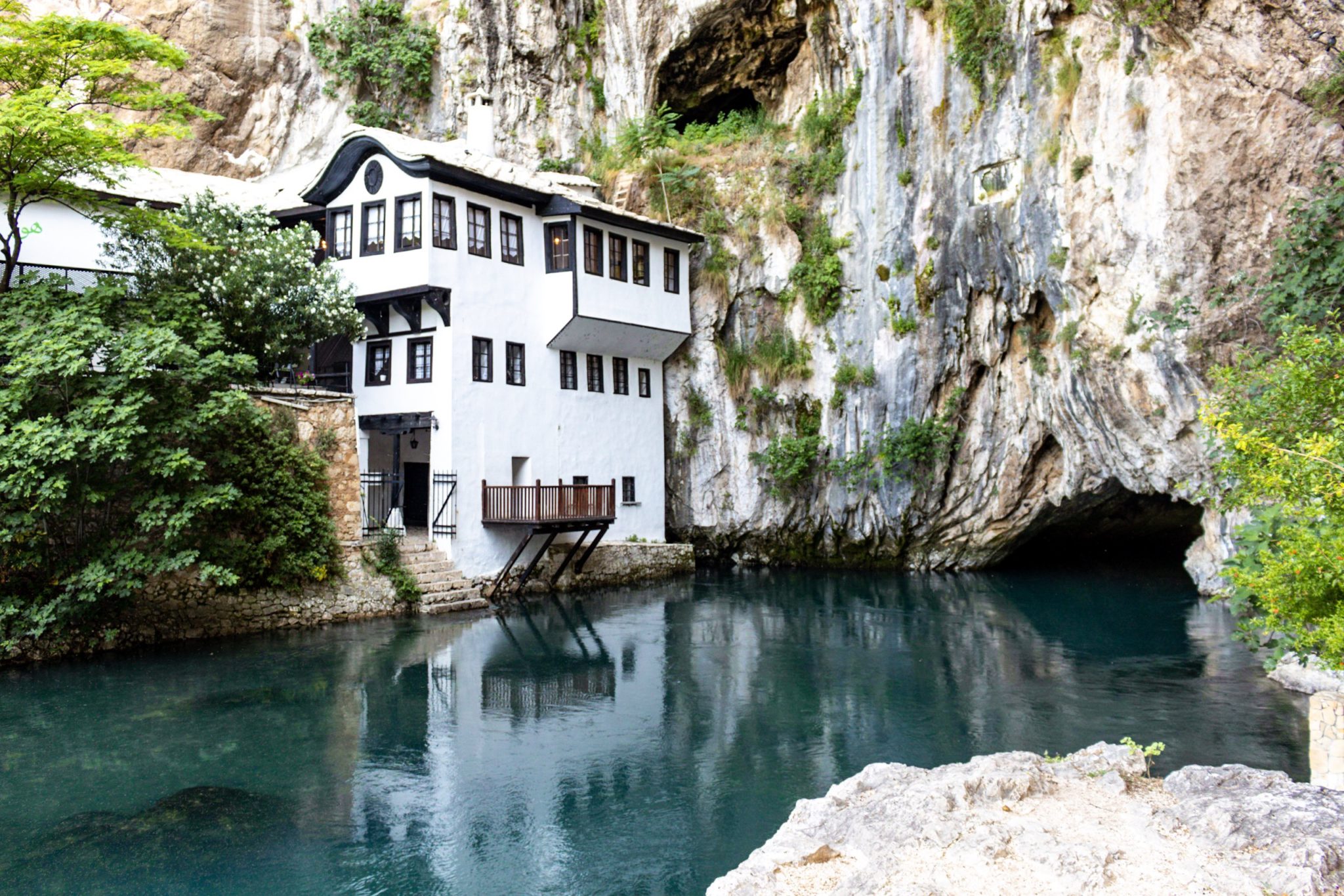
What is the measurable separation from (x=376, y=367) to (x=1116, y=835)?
22.5 metres

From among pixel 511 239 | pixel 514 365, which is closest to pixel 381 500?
pixel 514 365

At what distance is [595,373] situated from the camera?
28438mm

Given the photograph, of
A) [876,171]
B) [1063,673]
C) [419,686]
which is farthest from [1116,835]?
[876,171]

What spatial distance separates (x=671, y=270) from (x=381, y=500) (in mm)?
11286

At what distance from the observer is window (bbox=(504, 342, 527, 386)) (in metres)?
25.6

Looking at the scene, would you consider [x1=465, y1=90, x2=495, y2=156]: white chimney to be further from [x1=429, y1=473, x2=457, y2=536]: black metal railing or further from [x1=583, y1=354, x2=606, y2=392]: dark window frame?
[x1=429, y1=473, x2=457, y2=536]: black metal railing

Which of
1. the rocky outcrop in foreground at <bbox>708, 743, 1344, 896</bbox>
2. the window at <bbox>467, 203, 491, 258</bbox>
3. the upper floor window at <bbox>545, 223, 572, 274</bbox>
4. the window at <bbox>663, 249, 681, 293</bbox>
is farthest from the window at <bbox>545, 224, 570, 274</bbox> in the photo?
the rocky outcrop in foreground at <bbox>708, 743, 1344, 896</bbox>

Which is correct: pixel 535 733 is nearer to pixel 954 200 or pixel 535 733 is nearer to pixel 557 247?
pixel 557 247

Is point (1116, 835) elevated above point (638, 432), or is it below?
below

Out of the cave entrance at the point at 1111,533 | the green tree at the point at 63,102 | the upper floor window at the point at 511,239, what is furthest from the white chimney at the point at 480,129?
the cave entrance at the point at 1111,533

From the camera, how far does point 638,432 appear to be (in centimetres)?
2964

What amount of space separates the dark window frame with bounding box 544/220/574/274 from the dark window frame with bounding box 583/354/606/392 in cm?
290

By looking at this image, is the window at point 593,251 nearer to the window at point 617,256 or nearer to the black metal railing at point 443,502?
the window at point 617,256

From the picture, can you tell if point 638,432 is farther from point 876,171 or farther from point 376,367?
point 876,171
